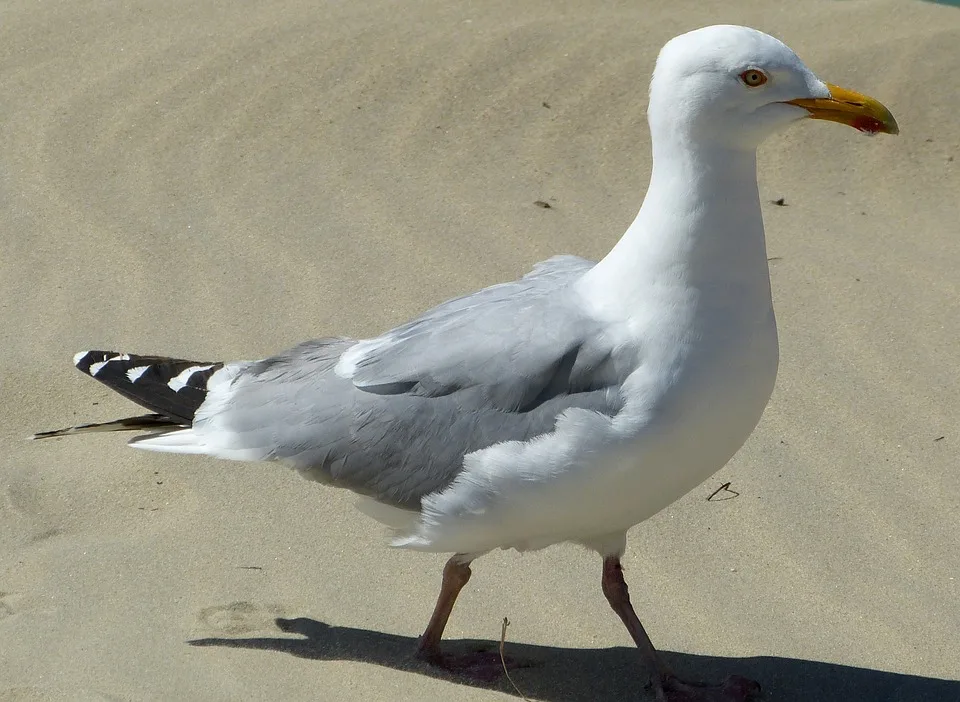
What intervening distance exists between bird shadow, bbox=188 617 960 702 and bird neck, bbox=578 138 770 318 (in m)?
1.03

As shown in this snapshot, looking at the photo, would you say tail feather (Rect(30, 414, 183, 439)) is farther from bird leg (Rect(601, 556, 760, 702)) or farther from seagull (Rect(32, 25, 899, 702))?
bird leg (Rect(601, 556, 760, 702))

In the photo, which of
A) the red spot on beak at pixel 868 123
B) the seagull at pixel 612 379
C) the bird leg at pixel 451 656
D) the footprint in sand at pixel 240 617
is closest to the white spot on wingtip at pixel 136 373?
the seagull at pixel 612 379

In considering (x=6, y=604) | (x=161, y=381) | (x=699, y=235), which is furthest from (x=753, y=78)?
(x=6, y=604)

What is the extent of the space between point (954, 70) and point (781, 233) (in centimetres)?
171

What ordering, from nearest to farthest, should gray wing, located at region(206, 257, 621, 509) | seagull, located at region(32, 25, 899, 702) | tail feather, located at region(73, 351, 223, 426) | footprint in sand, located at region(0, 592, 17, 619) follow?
seagull, located at region(32, 25, 899, 702) < gray wing, located at region(206, 257, 621, 509) < footprint in sand, located at region(0, 592, 17, 619) < tail feather, located at region(73, 351, 223, 426)

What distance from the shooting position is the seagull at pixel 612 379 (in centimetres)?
301

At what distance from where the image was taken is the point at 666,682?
3.40 meters

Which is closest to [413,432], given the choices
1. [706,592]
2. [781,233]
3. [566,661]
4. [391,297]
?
[566,661]

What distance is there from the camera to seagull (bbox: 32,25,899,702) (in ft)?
9.86

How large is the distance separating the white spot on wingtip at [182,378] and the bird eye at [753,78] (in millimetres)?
1724

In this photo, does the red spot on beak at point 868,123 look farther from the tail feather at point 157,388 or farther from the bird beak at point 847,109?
the tail feather at point 157,388

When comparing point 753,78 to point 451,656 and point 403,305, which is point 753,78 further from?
point 403,305

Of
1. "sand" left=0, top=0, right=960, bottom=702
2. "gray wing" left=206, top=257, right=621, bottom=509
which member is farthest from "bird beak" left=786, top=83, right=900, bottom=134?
"sand" left=0, top=0, right=960, bottom=702

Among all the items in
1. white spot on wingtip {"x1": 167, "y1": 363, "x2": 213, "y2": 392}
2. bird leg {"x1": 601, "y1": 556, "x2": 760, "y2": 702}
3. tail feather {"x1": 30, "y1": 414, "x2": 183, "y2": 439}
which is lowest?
bird leg {"x1": 601, "y1": 556, "x2": 760, "y2": 702}
